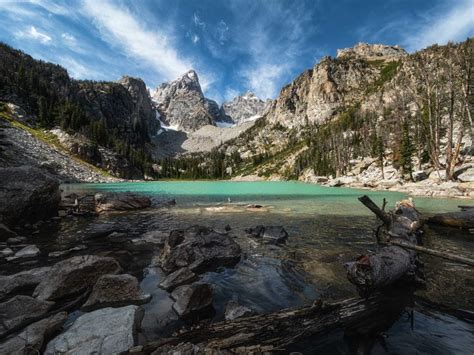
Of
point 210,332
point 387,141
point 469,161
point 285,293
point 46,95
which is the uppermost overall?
point 46,95

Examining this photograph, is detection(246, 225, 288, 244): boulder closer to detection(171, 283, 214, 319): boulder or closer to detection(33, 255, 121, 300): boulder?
detection(171, 283, 214, 319): boulder

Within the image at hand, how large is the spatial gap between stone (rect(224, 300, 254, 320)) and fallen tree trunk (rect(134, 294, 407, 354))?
983mm

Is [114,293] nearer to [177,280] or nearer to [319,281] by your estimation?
[177,280]

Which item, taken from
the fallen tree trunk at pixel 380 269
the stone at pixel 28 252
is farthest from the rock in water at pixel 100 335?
the stone at pixel 28 252

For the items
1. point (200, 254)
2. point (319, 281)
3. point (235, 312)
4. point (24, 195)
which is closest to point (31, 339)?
point (235, 312)

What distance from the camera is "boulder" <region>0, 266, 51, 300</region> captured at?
8711mm

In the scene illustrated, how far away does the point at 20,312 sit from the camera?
7137mm

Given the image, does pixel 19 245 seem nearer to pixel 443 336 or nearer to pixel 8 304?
pixel 8 304

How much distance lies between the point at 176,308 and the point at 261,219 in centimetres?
1804

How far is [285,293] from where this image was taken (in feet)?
31.2

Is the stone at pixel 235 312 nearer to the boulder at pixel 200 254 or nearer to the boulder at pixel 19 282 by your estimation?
the boulder at pixel 200 254

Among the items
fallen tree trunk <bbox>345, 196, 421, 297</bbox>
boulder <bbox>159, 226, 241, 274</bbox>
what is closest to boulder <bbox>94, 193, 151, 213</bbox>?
boulder <bbox>159, 226, 241, 274</bbox>

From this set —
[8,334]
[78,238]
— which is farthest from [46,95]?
[8,334]

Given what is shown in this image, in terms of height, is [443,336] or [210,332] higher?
[210,332]
